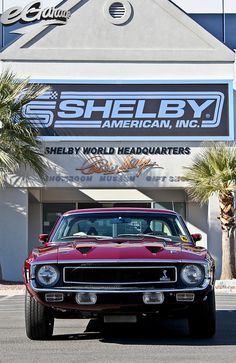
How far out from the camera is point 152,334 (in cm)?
888

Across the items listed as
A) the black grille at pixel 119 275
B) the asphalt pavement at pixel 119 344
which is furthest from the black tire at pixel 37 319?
the black grille at pixel 119 275

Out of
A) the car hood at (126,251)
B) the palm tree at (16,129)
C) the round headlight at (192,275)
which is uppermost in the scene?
the palm tree at (16,129)

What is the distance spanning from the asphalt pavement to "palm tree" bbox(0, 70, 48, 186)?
10861 millimetres

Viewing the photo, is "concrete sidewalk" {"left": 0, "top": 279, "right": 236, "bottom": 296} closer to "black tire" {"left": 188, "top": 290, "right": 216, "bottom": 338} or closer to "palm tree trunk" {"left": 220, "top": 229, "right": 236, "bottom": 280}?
"palm tree trunk" {"left": 220, "top": 229, "right": 236, "bottom": 280}

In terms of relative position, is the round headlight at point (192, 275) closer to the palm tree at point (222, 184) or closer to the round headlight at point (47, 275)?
the round headlight at point (47, 275)

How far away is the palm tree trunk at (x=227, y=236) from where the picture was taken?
21.8m

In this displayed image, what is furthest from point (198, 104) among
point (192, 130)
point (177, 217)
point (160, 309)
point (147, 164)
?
point (160, 309)

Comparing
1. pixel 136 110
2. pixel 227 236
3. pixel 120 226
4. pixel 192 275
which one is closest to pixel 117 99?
pixel 136 110

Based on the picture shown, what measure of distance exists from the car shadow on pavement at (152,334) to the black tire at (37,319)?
30 cm

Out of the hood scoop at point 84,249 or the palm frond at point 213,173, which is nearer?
the hood scoop at point 84,249

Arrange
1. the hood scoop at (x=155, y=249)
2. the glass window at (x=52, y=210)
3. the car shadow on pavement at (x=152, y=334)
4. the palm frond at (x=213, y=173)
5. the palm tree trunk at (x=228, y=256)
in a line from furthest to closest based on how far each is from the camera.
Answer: the glass window at (x=52, y=210) < the palm tree trunk at (x=228, y=256) < the palm frond at (x=213, y=173) < the car shadow on pavement at (x=152, y=334) < the hood scoop at (x=155, y=249)

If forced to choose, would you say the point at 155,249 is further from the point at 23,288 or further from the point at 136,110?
the point at 136,110

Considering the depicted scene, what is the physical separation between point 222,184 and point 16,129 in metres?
5.90

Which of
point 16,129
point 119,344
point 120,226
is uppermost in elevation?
point 16,129
